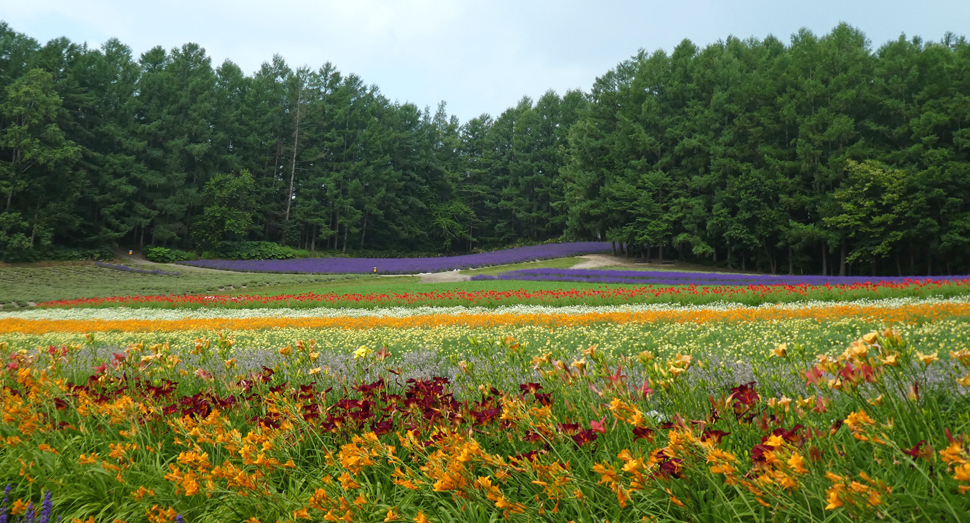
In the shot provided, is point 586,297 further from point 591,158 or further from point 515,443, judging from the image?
point 591,158

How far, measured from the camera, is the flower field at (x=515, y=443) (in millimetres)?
1588

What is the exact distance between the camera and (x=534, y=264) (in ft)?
112

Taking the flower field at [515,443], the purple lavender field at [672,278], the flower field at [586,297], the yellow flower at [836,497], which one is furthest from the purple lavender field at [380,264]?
the yellow flower at [836,497]

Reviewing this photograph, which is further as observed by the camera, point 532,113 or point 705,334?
point 532,113

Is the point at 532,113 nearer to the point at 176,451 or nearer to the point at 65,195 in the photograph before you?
the point at 65,195

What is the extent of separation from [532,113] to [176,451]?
5772cm

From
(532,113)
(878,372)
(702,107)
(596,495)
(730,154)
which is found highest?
(532,113)

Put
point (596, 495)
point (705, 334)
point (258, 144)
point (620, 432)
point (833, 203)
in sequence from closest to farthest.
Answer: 1. point (596, 495)
2. point (620, 432)
3. point (705, 334)
4. point (833, 203)
5. point (258, 144)

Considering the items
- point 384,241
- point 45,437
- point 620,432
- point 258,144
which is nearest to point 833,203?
point 620,432

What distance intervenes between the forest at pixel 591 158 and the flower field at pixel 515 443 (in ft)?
91.0

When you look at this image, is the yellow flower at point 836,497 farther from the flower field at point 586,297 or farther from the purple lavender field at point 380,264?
the purple lavender field at point 380,264

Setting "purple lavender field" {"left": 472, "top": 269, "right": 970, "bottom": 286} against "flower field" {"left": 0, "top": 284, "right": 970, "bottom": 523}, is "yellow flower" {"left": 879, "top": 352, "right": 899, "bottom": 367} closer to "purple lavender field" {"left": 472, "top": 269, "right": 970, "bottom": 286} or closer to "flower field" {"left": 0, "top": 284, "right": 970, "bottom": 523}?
"flower field" {"left": 0, "top": 284, "right": 970, "bottom": 523}

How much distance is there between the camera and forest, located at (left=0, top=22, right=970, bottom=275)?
27109mm

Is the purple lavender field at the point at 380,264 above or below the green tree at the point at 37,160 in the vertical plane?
below
